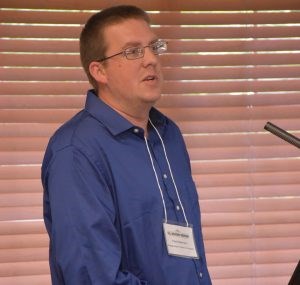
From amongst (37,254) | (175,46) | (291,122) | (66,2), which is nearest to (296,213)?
(291,122)

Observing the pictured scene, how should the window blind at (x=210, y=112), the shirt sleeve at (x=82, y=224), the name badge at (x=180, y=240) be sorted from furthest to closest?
the window blind at (x=210, y=112)
the name badge at (x=180, y=240)
the shirt sleeve at (x=82, y=224)

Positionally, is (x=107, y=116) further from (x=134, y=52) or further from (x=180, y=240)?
(x=180, y=240)

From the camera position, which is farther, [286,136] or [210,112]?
[210,112]

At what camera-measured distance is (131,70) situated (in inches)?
63.9

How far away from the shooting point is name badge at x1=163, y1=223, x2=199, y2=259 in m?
1.58

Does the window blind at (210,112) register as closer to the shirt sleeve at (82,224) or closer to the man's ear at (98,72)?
the man's ear at (98,72)

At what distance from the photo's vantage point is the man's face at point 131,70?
1.62 metres

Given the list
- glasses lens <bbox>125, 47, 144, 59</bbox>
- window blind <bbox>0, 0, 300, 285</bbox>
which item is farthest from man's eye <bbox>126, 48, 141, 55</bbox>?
window blind <bbox>0, 0, 300, 285</bbox>

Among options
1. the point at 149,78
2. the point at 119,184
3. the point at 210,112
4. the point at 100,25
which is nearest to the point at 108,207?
the point at 119,184

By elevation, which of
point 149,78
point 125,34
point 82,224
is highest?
point 125,34

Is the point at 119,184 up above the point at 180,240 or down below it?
above

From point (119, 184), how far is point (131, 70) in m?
0.30

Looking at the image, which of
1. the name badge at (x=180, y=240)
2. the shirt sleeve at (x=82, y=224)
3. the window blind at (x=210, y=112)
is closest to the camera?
the shirt sleeve at (x=82, y=224)

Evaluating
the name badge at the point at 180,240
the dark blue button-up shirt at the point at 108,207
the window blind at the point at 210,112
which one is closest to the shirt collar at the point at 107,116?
the dark blue button-up shirt at the point at 108,207
